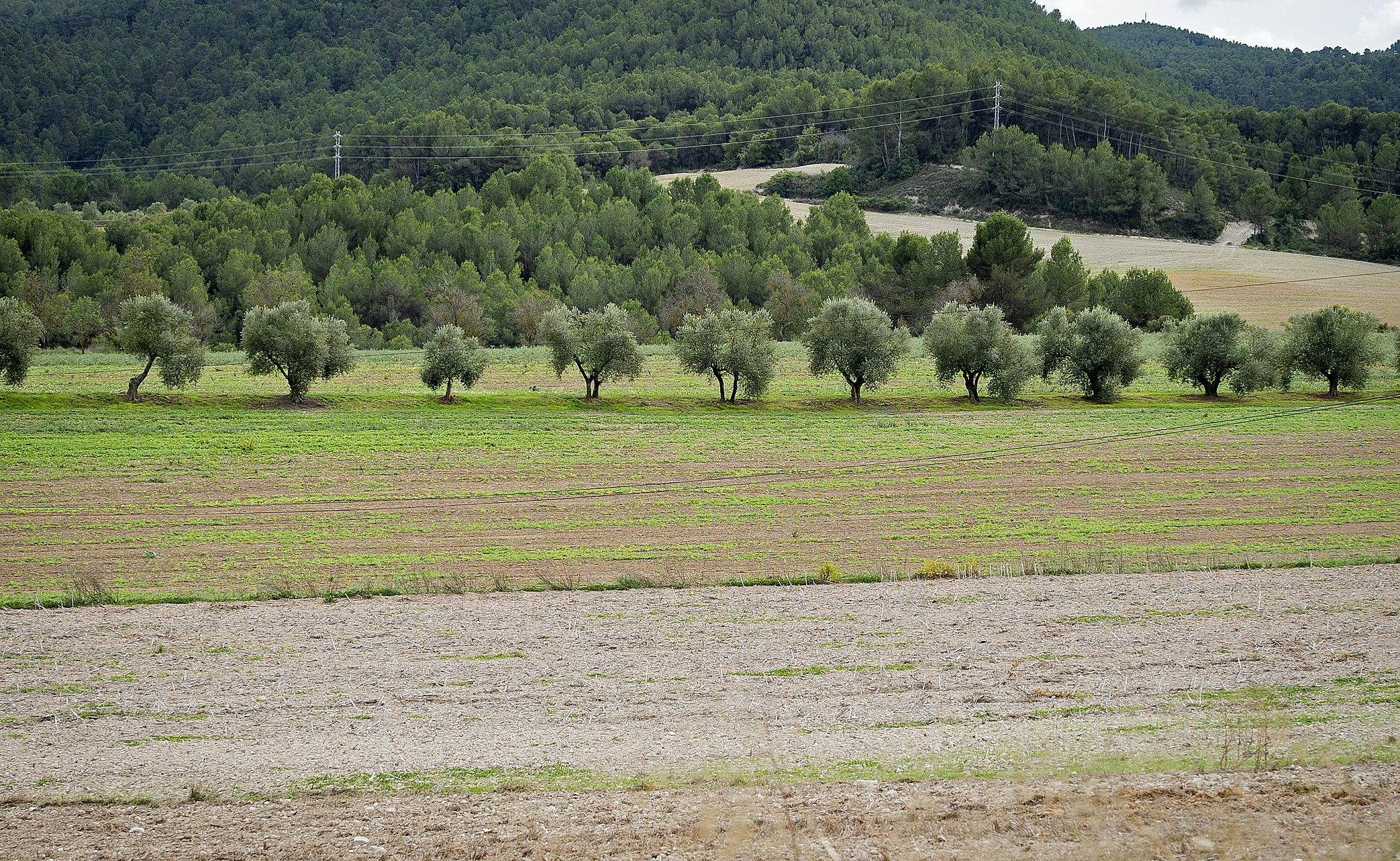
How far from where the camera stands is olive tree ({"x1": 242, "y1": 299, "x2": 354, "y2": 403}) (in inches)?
2099

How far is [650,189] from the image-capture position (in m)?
134

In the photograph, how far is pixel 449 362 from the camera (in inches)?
2199

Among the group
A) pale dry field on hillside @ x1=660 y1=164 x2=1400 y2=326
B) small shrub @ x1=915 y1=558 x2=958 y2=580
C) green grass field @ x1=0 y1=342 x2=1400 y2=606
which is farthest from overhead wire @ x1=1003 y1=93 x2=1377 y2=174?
small shrub @ x1=915 y1=558 x2=958 y2=580

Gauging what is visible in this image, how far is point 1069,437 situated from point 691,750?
37683 mm

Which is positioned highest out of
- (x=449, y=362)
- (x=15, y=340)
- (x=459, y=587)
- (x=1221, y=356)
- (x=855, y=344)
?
(x=1221, y=356)

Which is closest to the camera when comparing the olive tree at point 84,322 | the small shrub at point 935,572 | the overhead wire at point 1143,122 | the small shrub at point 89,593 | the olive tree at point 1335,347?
the small shrub at point 89,593

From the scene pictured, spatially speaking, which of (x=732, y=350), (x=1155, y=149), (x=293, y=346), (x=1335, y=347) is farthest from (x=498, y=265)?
(x=1155, y=149)

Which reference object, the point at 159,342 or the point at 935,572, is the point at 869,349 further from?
the point at 935,572

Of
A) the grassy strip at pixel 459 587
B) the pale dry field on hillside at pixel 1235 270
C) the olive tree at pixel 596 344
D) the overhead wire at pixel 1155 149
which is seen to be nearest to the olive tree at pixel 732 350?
the olive tree at pixel 596 344

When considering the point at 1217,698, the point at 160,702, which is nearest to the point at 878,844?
the point at 1217,698

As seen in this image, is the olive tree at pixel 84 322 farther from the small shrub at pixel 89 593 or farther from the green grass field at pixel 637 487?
the small shrub at pixel 89 593

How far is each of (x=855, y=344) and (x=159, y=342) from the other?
3420cm

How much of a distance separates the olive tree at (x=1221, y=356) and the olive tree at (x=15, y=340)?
190ft

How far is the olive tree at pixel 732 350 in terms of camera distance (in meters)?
57.2
